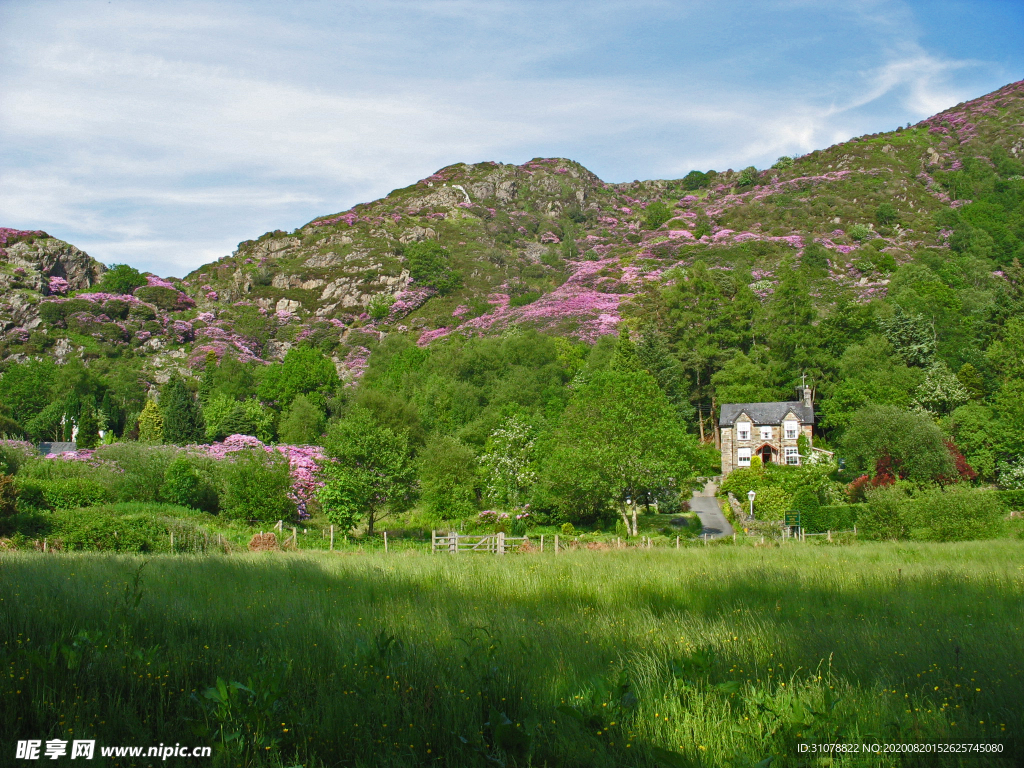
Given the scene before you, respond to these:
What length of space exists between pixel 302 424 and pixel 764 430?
133 ft

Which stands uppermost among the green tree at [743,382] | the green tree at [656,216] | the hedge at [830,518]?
the green tree at [656,216]

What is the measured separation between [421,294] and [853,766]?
4070 inches

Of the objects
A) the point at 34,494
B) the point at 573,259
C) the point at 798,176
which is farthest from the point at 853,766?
the point at 798,176

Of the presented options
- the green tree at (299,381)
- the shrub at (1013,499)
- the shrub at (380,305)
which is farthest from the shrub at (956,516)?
the shrub at (380,305)

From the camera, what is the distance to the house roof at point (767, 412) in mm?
50969

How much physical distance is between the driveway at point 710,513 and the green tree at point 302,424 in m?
33.9

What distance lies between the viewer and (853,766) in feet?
14.8

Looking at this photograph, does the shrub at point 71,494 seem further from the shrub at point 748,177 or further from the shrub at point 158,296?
the shrub at point 748,177

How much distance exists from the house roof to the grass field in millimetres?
42262

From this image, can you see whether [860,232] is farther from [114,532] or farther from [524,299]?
[114,532]

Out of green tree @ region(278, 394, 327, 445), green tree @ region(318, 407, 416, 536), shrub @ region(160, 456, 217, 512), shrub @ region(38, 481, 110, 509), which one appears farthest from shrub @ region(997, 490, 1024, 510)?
green tree @ region(278, 394, 327, 445)

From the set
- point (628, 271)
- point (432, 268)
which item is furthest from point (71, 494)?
point (432, 268)

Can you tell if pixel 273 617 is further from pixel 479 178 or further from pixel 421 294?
pixel 479 178

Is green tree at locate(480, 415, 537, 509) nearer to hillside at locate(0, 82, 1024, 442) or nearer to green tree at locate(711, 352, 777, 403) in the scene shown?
green tree at locate(711, 352, 777, 403)
